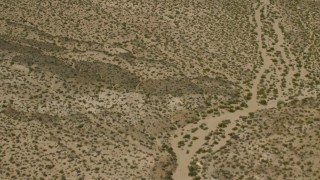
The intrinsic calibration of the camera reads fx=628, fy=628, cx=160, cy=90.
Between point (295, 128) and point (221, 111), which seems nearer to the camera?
point (295, 128)

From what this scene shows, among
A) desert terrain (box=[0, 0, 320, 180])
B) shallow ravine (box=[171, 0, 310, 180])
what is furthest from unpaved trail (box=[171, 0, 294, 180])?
desert terrain (box=[0, 0, 320, 180])

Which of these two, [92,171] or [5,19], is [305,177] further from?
[5,19]

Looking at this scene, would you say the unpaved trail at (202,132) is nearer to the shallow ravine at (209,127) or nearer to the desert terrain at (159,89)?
the shallow ravine at (209,127)

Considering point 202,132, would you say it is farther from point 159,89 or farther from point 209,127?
point 159,89

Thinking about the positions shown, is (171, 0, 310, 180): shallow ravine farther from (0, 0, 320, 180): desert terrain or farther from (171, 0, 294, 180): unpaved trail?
(0, 0, 320, 180): desert terrain

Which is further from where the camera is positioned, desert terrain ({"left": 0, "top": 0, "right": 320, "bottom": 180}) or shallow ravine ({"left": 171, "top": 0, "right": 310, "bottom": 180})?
shallow ravine ({"left": 171, "top": 0, "right": 310, "bottom": 180})

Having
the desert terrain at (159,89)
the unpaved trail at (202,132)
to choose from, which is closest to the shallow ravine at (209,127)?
the unpaved trail at (202,132)

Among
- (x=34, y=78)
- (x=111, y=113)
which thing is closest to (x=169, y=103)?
(x=111, y=113)

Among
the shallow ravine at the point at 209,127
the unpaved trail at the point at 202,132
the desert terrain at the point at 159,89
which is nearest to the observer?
the desert terrain at the point at 159,89

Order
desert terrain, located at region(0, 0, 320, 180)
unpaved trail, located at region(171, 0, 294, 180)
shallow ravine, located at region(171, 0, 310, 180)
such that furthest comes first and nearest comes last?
shallow ravine, located at region(171, 0, 310, 180)
unpaved trail, located at region(171, 0, 294, 180)
desert terrain, located at region(0, 0, 320, 180)
